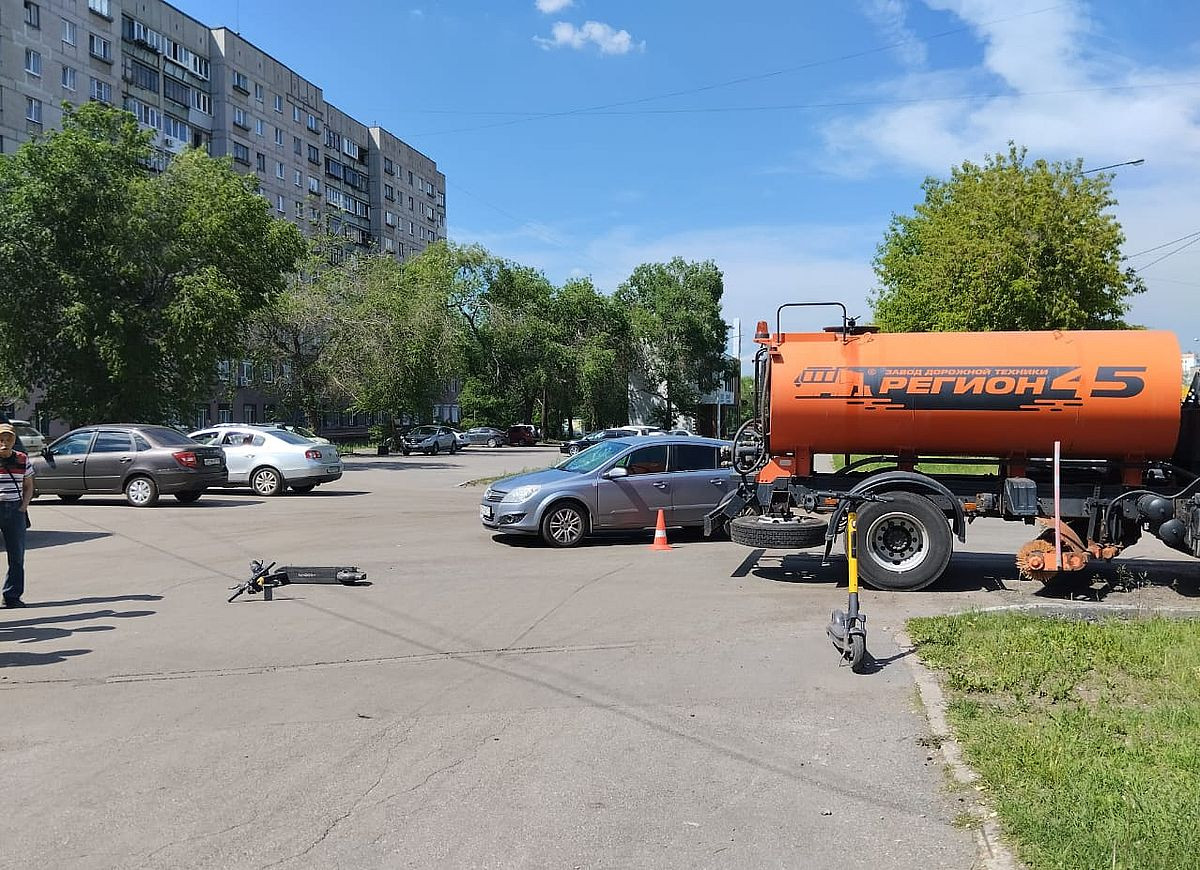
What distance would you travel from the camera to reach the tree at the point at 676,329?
7831cm

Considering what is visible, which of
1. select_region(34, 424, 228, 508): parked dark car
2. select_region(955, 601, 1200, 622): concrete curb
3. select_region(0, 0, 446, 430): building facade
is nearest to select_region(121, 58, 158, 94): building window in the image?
select_region(0, 0, 446, 430): building facade

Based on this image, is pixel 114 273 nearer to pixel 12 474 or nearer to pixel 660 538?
pixel 12 474

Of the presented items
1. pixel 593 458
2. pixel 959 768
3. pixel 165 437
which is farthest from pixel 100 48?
pixel 959 768

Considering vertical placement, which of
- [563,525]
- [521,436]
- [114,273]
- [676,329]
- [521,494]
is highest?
[676,329]

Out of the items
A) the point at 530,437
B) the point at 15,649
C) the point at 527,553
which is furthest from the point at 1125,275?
the point at 530,437

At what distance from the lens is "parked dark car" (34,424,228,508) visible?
19141 mm

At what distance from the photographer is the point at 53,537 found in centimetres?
1434

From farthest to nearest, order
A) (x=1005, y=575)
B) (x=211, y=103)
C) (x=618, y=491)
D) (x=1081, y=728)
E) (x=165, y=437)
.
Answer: (x=211, y=103)
(x=165, y=437)
(x=618, y=491)
(x=1005, y=575)
(x=1081, y=728)

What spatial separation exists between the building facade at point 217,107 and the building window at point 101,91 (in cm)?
7

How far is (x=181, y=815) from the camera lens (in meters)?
4.42

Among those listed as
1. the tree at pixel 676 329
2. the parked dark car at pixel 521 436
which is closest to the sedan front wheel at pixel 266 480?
the parked dark car at pixel 521 436

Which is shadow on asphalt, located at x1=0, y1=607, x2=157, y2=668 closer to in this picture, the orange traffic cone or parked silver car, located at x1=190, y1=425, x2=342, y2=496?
the orange traffic cone

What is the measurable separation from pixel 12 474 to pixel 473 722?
6.04 m

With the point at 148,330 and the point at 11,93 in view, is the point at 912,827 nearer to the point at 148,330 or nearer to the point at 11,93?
the point at 148,330
